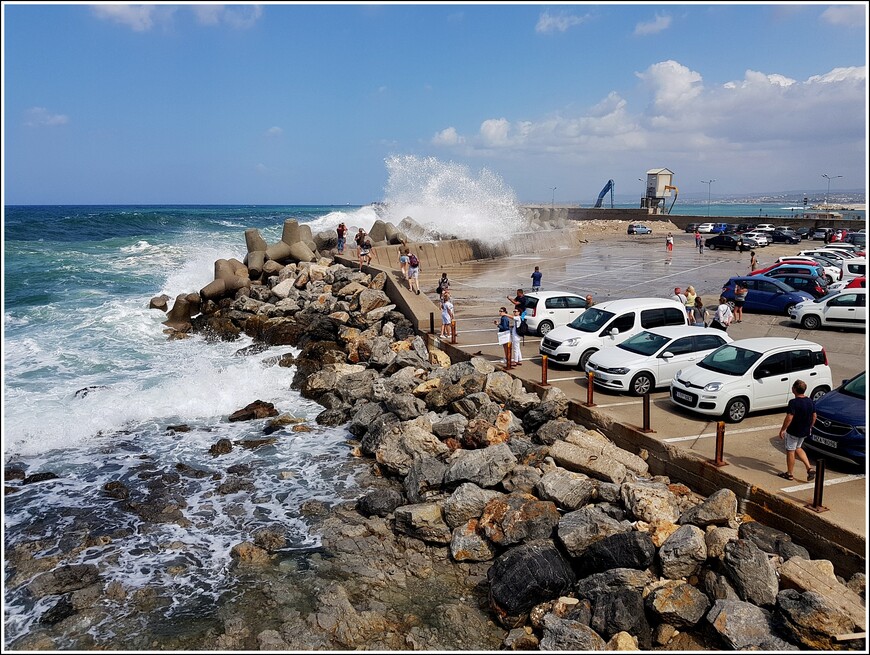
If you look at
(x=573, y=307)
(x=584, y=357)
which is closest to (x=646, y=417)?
(x=584, y=357)

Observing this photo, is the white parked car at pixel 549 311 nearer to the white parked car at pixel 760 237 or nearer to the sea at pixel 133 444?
the sea at pixel 133 444

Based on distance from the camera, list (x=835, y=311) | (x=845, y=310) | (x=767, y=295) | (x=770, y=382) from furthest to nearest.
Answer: (x=767, y=295)
(x=835, y=311)
(x=845, y=310)
(x=770, y=382)

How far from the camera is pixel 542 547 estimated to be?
9484 millimetres

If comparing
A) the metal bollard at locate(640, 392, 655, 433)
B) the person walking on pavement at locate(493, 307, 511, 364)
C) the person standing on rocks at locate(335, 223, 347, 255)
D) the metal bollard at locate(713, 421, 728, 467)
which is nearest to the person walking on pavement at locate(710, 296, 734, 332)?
the person walking on pavement at locate(493, 307, 511, 364)

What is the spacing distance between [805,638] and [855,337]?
16.1m

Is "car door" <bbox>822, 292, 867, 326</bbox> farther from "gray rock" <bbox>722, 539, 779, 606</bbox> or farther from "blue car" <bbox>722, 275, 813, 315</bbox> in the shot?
"gray rock" <bbox>722, 539, 779, 606</bbox>

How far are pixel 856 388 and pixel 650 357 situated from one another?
4.17 m

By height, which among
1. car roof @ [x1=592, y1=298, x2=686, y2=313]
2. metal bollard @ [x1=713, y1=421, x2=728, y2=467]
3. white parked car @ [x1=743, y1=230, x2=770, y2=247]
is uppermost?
white parked car @ [x1=743, y1=230, x2=770, y2=247]

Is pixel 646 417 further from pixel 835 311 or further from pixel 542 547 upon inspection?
pixel 835 311

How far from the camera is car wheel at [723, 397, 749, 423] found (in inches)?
489

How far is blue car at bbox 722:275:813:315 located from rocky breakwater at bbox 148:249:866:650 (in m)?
13.6

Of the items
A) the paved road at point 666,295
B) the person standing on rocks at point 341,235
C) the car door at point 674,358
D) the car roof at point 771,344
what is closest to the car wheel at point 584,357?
the paved road at point 666,295

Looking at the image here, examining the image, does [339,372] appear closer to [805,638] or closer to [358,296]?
[358,296]

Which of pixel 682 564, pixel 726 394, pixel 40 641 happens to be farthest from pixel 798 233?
pixel 40 641
